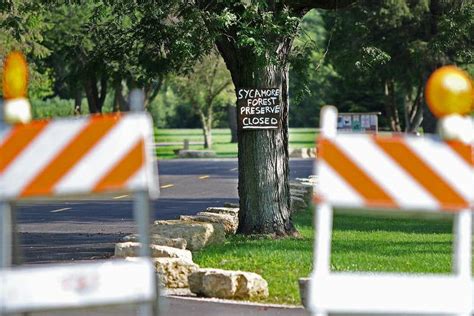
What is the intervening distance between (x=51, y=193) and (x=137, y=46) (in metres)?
12.5

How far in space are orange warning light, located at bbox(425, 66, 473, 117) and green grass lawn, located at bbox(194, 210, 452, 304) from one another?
454cm

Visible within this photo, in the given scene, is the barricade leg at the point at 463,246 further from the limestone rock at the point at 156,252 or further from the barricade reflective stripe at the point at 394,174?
the limestone rock at the point at 156,252

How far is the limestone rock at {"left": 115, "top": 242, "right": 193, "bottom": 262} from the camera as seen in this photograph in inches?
442

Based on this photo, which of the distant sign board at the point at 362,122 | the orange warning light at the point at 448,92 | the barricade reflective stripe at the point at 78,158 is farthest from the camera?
the distant sign board at the point at 362,122

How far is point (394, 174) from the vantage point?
5523mm

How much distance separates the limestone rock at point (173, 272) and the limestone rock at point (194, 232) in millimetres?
2435

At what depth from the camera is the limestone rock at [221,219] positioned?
629 inches

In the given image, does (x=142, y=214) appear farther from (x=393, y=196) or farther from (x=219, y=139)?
(x=219, y=139)

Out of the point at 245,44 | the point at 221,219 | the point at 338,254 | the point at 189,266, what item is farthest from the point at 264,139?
the point at 189,266

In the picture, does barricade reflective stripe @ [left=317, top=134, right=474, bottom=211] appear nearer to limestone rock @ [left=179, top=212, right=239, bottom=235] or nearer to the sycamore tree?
the sycamore tree

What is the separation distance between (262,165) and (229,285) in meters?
6.07

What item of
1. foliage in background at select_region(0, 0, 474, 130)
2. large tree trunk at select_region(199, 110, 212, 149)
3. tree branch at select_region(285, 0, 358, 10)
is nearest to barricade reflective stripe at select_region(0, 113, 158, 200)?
foliage in background at select_region(0, 0, 474, 130)

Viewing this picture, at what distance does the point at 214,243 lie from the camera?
1451 cm

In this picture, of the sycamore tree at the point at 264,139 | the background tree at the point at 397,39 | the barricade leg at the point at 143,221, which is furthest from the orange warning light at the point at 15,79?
the background tree at the point at 397,39
